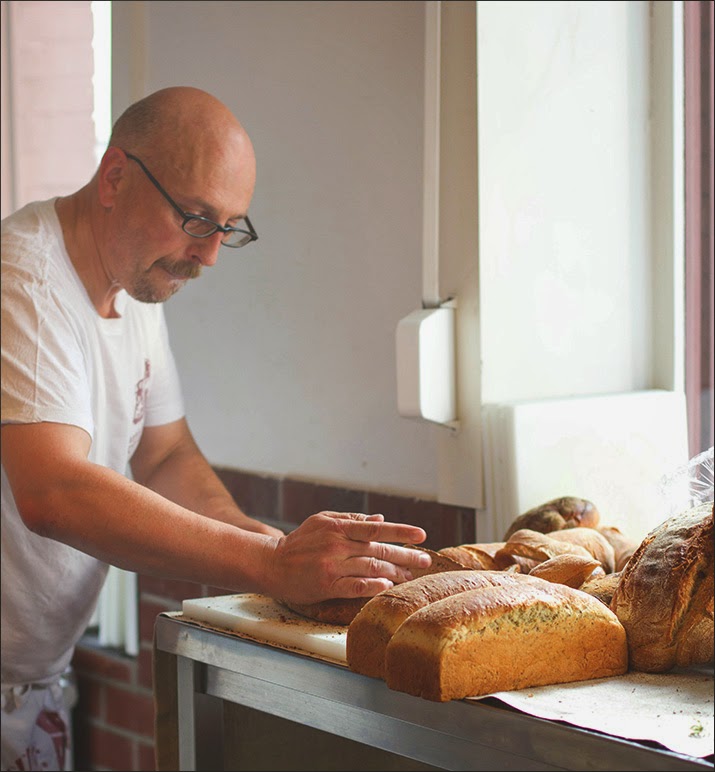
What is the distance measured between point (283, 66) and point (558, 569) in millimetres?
510

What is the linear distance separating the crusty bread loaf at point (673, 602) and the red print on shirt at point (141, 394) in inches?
15.6

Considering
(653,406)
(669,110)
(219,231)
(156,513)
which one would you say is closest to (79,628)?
(156,513)

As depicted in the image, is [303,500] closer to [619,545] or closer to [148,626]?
[148,626]

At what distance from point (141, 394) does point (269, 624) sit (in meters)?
0.21

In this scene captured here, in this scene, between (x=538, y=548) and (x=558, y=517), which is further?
(x=558, y=517)

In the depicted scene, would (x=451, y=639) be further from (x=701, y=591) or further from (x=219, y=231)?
(x=219, y=231)

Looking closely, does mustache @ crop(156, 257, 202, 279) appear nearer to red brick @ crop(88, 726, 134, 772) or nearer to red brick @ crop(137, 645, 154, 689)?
red brick @ crop(137, 645, 154, 689)

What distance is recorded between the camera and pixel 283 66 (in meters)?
0.98

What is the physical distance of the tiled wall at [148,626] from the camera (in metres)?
1.05

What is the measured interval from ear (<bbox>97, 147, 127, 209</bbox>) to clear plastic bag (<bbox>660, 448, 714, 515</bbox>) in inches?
21.5

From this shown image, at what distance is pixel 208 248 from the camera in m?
0.84

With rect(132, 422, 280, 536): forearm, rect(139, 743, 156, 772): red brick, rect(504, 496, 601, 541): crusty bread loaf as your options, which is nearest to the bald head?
rect(132, 422, 280, 536): forearm

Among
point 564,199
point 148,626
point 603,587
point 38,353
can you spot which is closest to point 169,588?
point 148,626

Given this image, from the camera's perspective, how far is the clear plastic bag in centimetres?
96
